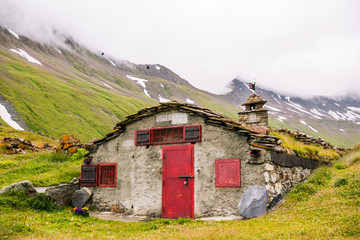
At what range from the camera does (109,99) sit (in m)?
83.8

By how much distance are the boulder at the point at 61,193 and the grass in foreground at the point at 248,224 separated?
35.8 inches

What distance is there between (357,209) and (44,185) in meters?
13.4

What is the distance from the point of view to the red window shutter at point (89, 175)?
13.9 m

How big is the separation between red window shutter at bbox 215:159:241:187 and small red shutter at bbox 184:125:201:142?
1420 mm

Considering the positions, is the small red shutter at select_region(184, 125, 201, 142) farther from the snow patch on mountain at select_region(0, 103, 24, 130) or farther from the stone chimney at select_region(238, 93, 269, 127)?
the snow patch on mountain at select_region(0, 103, 24, 130)

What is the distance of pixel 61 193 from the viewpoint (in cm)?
1280

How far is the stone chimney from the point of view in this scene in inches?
866

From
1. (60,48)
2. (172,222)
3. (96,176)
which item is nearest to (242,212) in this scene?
(172,222)

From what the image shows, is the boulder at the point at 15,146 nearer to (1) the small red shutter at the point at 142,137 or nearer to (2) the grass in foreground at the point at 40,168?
(2) the grass in foreground at the point at 40,168

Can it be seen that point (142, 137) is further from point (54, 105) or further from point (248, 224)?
point (54, 105)

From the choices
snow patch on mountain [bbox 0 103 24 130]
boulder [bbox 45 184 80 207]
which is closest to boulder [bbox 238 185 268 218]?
boulder [bbox 45 184 80 207]

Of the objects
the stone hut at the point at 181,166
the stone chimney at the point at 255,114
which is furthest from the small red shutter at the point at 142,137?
the stone chimney at the point at 255,114

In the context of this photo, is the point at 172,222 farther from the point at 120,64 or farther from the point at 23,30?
the point at 120,64

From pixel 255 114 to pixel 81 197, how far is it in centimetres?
1454
